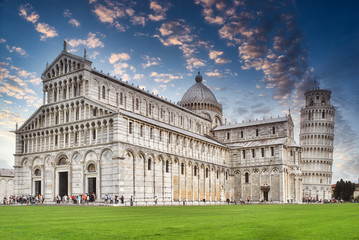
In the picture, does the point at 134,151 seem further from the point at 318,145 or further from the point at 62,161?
the point at 318,145

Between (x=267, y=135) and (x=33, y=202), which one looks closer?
(x=33, y=202)

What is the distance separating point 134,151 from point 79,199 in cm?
876

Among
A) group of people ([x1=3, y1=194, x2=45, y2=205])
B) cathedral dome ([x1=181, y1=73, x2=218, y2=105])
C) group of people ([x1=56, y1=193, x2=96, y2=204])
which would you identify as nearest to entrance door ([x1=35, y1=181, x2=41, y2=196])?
group of people ([x1=3, y1=194, x2=45, y2=205])

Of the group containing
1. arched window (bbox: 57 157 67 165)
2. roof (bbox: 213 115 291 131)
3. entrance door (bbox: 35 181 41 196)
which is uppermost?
roof (bbox: 213 115 291 131)

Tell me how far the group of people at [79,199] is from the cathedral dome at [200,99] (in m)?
40.9

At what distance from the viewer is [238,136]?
78.0m

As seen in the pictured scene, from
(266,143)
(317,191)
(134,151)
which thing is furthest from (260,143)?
(317,191)

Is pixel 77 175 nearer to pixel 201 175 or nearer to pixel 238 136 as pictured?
pixel 201 175

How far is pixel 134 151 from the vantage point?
4712 centimetres

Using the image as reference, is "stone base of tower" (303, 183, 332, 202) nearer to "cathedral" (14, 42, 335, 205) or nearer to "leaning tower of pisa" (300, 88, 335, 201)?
"leaning tower of pisa" (300, 88, 335, 201)

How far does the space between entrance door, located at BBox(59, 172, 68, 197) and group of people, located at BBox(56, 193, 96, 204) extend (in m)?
2.12

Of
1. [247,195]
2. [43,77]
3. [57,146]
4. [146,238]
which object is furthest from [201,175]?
[146,238]

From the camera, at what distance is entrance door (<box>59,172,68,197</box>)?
5069cm

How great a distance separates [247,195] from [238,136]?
12880mm
